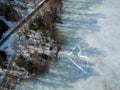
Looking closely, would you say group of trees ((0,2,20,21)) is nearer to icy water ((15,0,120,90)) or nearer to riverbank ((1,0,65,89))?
riverbank ((1,0,65,89))

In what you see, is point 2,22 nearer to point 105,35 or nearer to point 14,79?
point 14,79

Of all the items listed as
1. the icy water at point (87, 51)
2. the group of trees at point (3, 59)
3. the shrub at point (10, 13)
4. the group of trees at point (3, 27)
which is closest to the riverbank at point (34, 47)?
the group of trees at point (3, 59)

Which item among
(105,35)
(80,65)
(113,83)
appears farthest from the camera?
(105,35)

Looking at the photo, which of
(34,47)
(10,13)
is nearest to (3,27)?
(10,13)

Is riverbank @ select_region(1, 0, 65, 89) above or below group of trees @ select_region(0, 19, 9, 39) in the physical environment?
below

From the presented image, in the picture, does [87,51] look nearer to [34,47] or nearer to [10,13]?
[34,47]

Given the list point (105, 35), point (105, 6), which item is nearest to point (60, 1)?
point (105, 6)

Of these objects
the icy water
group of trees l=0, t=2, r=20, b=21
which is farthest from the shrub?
the icy water

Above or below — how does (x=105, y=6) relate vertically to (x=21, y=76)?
above
